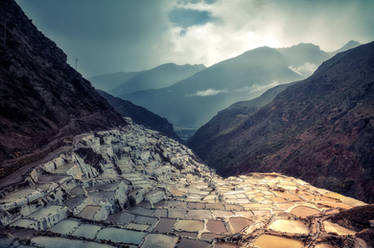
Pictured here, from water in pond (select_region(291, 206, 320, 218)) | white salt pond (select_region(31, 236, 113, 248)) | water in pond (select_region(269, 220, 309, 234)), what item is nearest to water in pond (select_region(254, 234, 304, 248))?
water in pond (select_region(269, 220, 309, 234))

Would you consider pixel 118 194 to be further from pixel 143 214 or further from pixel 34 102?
pixel 34 102

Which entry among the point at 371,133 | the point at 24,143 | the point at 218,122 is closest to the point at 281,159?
the point at 371,133

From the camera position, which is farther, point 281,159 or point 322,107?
point 322,107

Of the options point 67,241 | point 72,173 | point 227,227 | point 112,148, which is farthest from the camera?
point 112,148

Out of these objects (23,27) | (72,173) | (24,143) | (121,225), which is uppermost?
(23,27)

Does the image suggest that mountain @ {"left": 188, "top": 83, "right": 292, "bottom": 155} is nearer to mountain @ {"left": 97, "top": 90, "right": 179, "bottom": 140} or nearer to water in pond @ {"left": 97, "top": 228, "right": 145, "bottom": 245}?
mountain @ {"left": 97, "top": 90, "right": 179, "bottom": 140}

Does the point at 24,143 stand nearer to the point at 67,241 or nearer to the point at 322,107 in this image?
the point at 67,241

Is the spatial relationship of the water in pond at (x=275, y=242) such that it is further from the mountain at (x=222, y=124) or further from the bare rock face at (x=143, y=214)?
the mountain at (x=222, y=124)
